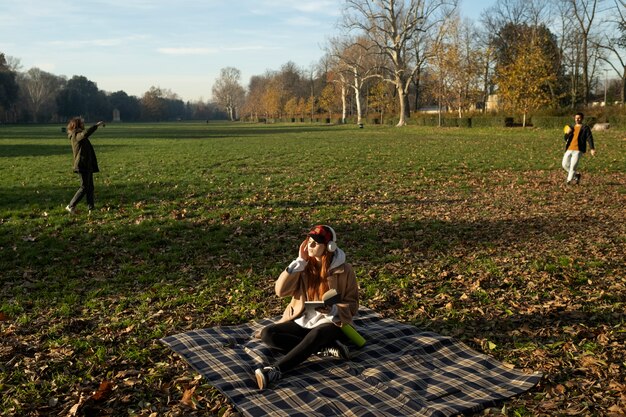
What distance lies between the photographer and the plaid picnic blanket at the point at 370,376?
425 centimetres

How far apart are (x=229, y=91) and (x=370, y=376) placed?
562 ft

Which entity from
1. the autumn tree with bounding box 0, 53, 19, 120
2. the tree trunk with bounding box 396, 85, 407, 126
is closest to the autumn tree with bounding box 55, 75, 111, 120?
the autumn tree with bounding box 0, 53, 19, 120

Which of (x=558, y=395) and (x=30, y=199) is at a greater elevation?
(x=30, y=199)

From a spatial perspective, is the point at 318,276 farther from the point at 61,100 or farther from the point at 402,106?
the point at 61,100

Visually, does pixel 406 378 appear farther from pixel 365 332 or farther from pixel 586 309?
pixel 586 309

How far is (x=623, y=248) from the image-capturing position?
8875 millimetres

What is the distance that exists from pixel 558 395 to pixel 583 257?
15.0ft

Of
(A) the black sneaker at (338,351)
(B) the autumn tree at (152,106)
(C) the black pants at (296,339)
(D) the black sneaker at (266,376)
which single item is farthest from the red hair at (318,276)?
(B) the autumn tree at (152,106)

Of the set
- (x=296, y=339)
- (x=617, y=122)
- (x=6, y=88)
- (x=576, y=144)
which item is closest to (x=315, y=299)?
(x=296, y=339)

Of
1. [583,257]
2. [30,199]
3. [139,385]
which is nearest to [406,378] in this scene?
[139,385]

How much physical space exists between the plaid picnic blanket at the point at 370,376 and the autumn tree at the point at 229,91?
16720 centimetres

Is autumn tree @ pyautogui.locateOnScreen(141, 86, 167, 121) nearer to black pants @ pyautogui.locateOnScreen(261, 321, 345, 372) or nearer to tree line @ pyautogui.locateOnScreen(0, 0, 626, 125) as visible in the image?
tree line @ pyautogui.locateOnScreen(0, 0, 626, 125)

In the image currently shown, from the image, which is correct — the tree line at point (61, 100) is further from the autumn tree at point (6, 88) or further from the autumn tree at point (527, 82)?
the autumn tree at point (527, 82)

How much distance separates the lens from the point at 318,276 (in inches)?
204
